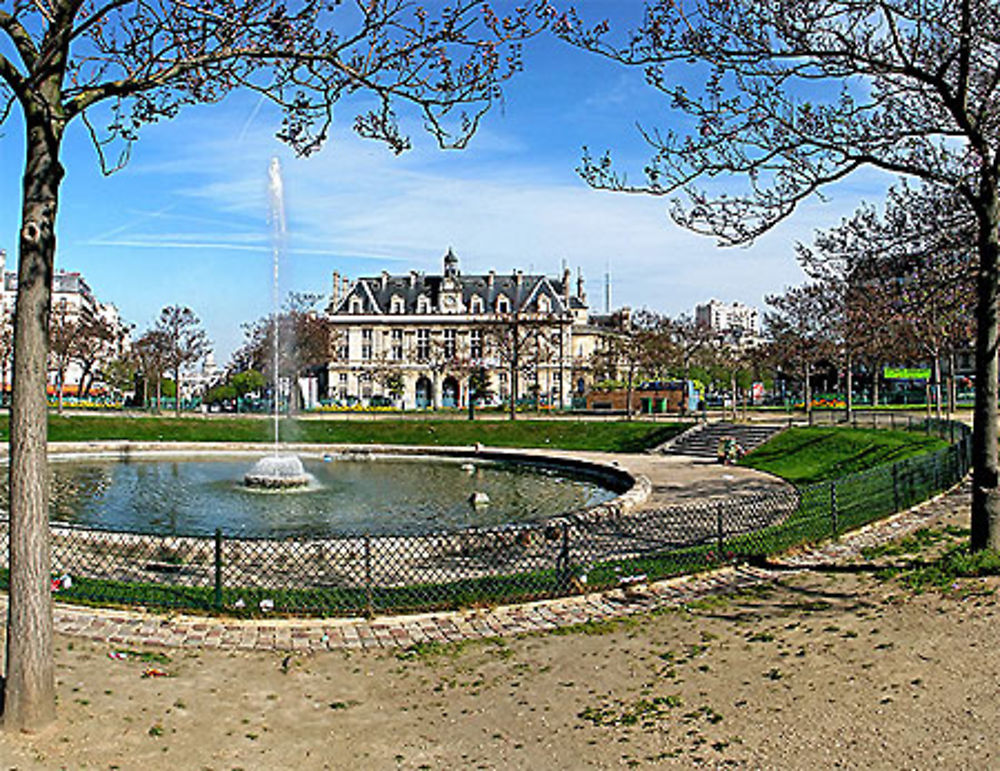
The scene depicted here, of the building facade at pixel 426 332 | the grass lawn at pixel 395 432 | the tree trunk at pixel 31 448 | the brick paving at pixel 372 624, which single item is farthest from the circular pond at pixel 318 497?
the building facade at pixel 426 332

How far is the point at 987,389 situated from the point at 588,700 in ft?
23.2

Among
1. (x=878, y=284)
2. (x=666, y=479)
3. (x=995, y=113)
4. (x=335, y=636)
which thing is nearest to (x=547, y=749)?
(x=335, y=636)

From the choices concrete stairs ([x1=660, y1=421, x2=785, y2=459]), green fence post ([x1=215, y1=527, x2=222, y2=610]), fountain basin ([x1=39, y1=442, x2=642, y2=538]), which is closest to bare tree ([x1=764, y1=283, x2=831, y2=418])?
concrete stairs ([x1=660, y1=421, x2=785, y2=459])

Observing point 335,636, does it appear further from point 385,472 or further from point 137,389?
point 137,389

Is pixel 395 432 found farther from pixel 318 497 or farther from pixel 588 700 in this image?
pixel 588 700

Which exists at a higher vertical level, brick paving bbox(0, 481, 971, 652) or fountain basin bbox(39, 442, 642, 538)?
brick paving bbox(0, 481, 971, 652)

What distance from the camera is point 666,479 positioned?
26.4m

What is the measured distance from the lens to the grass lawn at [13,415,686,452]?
40.1 metres

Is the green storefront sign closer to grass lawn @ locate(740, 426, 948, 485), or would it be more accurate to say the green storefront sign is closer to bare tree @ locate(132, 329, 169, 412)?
grass lawn @ locate(740, 426, 948, 485)

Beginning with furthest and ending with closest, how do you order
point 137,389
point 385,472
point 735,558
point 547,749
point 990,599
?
point 137,389 → point 385,472 → point 735,558 → point 990,599 → point 547,749

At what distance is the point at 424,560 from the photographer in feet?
41.4

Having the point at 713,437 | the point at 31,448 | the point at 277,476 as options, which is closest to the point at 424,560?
the point at 31,448

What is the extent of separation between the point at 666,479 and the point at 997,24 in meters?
17.6

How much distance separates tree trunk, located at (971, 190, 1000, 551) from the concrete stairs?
22.5m
